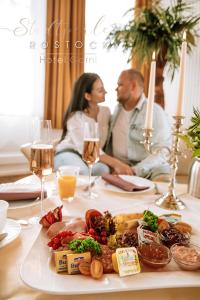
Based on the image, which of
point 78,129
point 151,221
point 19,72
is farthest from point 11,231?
point 19,72

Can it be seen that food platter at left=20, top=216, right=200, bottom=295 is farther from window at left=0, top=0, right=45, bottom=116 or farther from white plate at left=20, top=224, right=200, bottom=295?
window at left=0, top=0, right=45, bottom=116

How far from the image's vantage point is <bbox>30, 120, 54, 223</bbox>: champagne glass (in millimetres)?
955

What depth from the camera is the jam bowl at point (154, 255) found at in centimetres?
63

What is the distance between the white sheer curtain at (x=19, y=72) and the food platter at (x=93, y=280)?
270 centimetres

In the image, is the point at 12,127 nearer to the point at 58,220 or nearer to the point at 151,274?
the point at 58,220

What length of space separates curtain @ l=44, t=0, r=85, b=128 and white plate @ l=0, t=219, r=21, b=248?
261 centimetres

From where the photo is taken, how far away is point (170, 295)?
23.0 inches

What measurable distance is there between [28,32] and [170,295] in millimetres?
3182

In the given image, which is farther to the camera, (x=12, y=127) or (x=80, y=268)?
(x=12, y=127)

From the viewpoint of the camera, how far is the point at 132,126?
2516mm

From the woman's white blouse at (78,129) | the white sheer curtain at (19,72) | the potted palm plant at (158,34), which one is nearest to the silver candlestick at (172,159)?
the woman's white blouse at (78,129)

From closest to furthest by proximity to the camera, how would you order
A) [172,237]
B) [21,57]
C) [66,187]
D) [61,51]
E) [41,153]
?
[172,237] → [41,153] → [66,187] → [21,57] → [61,51]

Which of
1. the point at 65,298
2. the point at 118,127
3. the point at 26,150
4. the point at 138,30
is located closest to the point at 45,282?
the point at 65,298

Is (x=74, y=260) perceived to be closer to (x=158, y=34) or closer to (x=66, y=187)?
(x=66, y=187)
